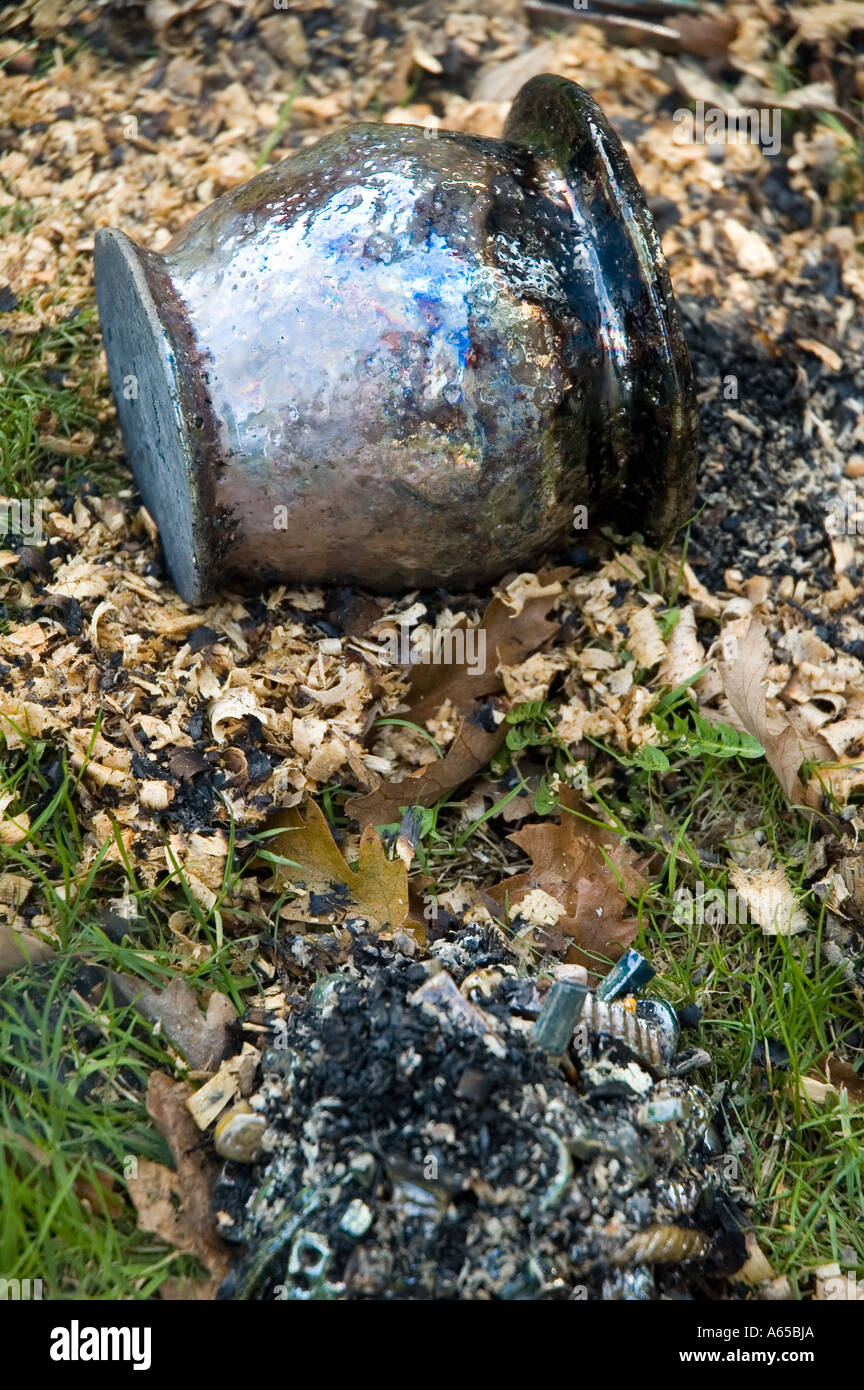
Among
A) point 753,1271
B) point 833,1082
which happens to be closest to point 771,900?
point 833,1082

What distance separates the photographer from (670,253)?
366cm

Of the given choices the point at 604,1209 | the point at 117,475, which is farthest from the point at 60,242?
the point at 604,1209

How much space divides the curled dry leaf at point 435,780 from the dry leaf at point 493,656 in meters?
0.07

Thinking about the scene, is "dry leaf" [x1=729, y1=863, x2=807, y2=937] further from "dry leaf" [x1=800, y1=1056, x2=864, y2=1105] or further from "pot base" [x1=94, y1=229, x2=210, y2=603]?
"pot base" [x1=94, y1=229, x2=210, y2=603]

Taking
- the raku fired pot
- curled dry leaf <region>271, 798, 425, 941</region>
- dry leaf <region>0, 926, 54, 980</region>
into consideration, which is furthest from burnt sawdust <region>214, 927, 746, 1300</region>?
the raku fired pot

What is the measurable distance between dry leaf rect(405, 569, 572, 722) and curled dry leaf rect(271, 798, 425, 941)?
428 mm

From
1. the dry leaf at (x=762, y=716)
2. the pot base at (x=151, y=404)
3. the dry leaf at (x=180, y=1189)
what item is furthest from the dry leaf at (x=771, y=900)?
the pot base at (x=151, y=404)

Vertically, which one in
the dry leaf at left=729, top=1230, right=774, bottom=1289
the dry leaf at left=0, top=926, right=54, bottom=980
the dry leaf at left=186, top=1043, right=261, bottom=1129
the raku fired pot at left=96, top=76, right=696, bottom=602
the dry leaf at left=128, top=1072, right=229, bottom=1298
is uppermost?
the raku fired pot at left=96, top=76, right=696, bottom=602

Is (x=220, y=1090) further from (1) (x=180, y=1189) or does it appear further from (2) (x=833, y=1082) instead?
(2) (x=833, y=1082)

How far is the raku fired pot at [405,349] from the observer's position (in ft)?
8.21

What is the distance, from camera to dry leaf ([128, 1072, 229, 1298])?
6.62 feet

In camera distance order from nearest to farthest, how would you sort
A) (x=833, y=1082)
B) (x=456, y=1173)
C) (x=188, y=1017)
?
(x=456, y=1173) → (x=188, y=1017) → (x=833, y=1082)

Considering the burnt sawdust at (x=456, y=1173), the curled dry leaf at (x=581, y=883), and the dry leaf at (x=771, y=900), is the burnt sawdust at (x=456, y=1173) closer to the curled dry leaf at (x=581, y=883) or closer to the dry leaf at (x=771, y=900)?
the curled dry leaf at (x=581, y=883)

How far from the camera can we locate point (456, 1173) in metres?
1.90
